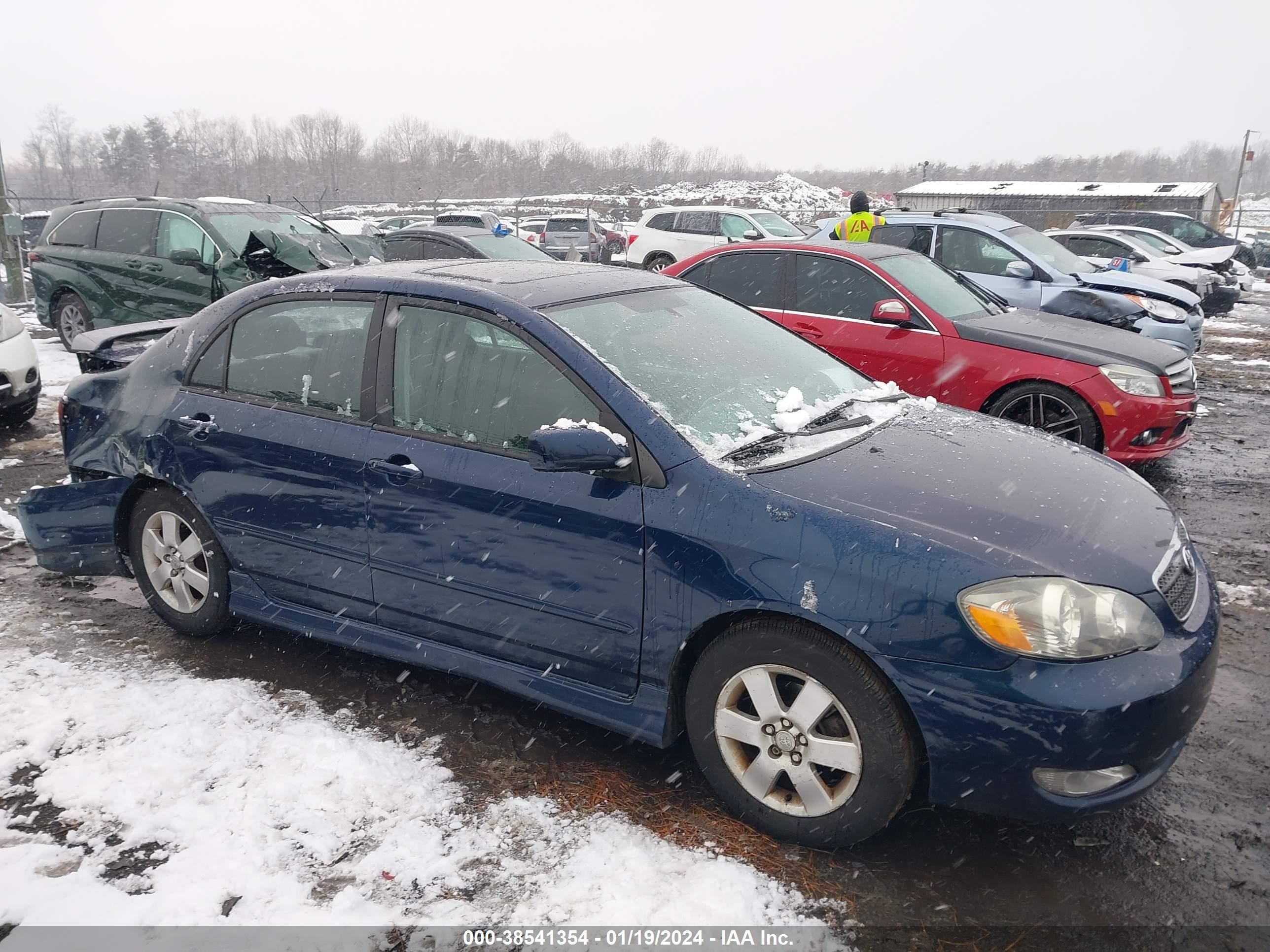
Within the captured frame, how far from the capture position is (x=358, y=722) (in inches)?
135

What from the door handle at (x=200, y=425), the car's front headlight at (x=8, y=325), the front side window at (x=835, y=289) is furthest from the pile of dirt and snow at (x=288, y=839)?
the car's front headlight at (x=8, y=325)

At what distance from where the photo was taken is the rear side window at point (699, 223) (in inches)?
705

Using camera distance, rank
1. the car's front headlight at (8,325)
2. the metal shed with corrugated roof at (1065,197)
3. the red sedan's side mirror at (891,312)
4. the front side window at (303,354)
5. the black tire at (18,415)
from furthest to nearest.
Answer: the metal shed with corrugated roof at (1065,197) → the black tire at (18,415) → the car's front headlight at (8,325) → the red sedan's side mirror at (891,312) → the front side window at (303,354)

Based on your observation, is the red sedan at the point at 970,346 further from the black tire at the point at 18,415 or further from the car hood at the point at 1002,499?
the black tire at the point at 18,415

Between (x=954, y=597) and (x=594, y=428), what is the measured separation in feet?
3.80

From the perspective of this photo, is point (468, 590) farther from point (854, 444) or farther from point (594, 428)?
point (854, 444)

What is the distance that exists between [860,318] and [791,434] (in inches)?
145

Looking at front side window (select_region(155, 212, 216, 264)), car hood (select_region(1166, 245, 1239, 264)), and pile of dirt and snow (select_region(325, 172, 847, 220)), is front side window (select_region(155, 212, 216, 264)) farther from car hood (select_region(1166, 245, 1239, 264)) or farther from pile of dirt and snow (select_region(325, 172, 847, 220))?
pile of dirt and snow (select_region(325, 172, 847, 220))

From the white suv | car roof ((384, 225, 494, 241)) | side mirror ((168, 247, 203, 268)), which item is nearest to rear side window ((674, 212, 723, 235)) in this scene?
the white suv

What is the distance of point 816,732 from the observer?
102 inches

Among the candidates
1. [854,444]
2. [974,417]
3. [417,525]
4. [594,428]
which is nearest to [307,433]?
[417,525]

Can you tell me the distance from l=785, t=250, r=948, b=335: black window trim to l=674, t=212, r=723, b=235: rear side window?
1145 centimetres

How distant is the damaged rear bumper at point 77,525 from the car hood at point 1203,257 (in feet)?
59.0

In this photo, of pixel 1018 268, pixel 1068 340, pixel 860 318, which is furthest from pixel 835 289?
pixel 1018 268
